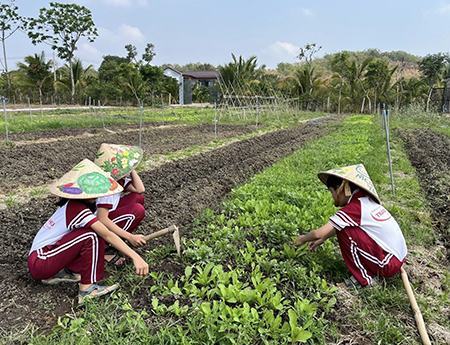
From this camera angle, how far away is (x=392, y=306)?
289 cm

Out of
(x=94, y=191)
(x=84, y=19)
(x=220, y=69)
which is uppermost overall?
(x=84, y=19)

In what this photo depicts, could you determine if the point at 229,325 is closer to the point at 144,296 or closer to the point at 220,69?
the point at 144,296

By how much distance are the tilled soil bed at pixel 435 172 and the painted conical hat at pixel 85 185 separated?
11.8 feet

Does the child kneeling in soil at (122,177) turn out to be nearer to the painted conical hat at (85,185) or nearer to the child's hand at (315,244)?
the painted conical hat at (85,185)

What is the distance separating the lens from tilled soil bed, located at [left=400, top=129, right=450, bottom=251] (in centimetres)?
523

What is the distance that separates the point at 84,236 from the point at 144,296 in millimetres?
609

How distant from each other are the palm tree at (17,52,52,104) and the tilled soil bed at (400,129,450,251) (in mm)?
35984

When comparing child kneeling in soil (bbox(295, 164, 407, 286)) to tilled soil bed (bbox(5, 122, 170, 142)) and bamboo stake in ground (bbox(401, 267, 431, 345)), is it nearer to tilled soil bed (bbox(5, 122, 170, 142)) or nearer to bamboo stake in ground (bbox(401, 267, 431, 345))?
bamboo stake in ground (bbox(401, 267, 431, 345))

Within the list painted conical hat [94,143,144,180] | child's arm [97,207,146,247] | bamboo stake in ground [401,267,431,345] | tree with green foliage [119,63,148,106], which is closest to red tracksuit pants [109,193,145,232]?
painted conical hat [94,143,144,180]

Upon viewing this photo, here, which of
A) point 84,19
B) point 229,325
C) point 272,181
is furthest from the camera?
point 84,19

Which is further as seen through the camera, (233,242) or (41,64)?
(41,64)

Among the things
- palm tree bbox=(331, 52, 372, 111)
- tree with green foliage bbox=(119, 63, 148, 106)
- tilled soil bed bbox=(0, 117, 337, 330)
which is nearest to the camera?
tilled soil bed bbox=(0, 117, 337, 330)

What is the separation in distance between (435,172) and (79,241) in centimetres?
723

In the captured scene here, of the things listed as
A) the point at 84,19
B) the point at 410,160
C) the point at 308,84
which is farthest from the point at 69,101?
the point at 410,160
